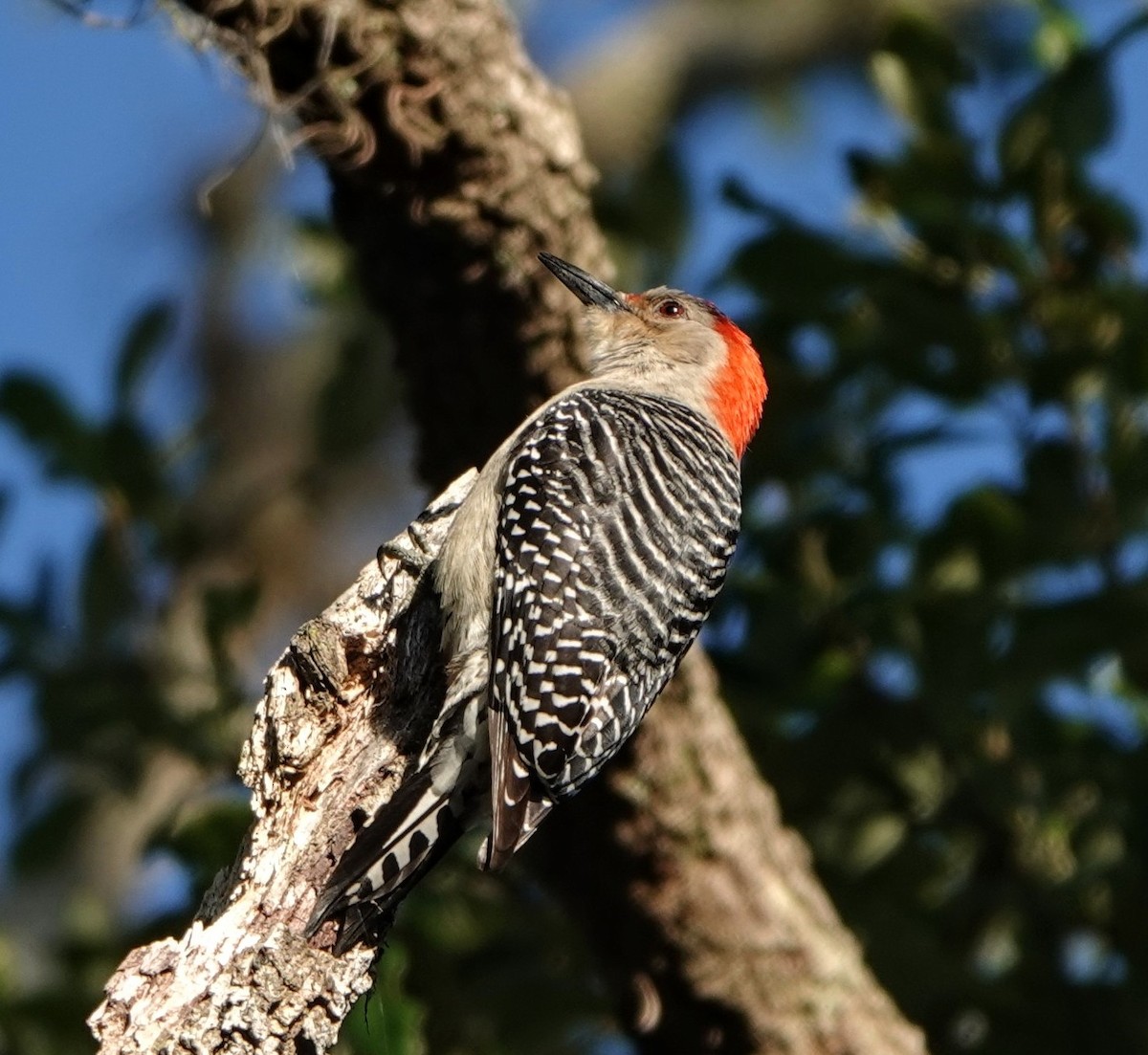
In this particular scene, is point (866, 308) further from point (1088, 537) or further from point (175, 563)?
point (175, 563)

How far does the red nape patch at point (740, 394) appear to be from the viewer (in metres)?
6.16

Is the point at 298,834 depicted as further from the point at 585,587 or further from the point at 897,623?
the point at 897,623

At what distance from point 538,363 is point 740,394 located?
80cm

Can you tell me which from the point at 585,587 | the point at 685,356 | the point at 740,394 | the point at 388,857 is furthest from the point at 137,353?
the point at 388,857

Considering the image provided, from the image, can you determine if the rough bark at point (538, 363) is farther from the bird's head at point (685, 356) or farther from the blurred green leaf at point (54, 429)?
the blurred green leaf at point (54, 429)

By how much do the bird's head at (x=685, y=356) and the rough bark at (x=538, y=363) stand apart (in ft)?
1.22

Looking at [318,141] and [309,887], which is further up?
[318,141]

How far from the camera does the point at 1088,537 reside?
583 centimetres

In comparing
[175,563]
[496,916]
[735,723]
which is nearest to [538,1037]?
[496,916]

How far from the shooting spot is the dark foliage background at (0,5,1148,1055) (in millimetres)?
5758

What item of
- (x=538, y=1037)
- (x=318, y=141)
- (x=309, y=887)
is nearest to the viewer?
(x=309, y=887)

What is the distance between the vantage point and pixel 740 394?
6.19 metres

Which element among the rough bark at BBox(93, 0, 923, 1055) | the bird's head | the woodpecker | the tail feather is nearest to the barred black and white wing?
the woodpecker

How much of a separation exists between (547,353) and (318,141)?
913mm
